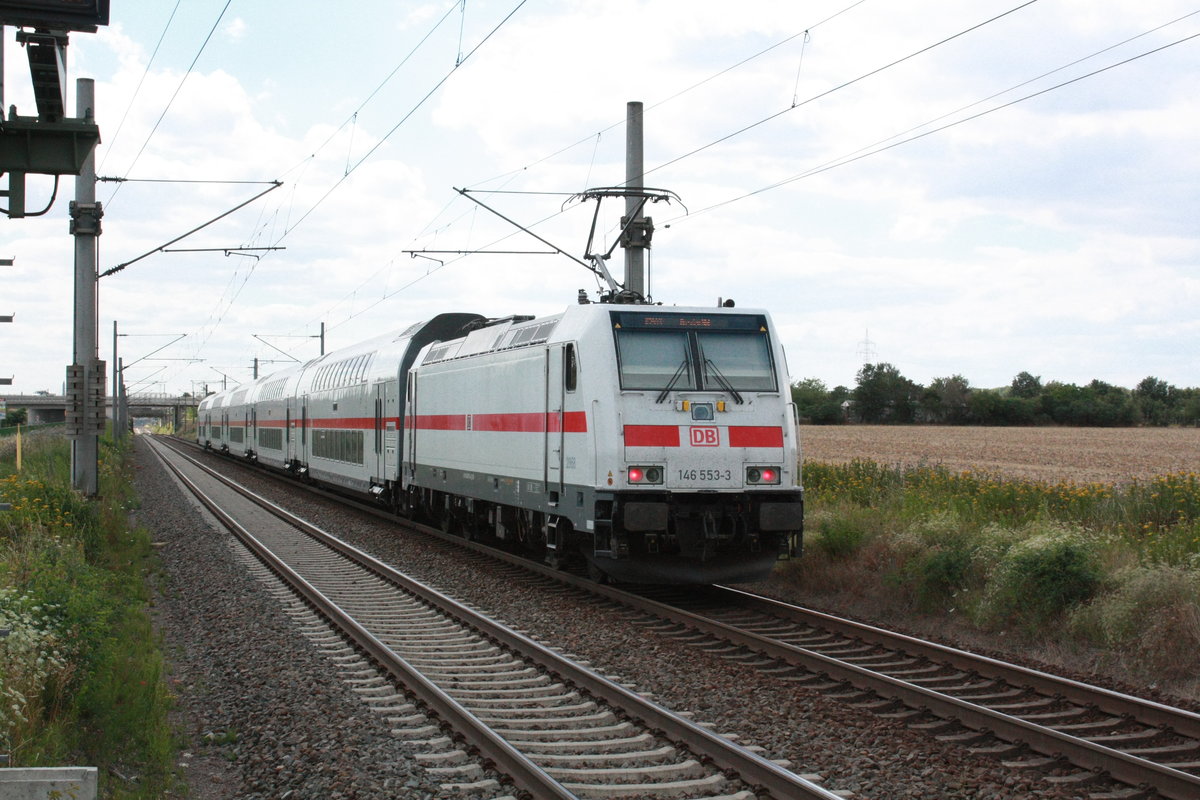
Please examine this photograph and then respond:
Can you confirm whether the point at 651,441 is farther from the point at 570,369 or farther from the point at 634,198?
the point at 634,198

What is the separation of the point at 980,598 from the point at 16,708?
8.82 metres

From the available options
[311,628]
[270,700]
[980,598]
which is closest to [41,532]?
[311,628]

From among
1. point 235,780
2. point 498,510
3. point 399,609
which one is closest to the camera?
point 235,780

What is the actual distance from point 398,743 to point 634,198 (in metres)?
12.2

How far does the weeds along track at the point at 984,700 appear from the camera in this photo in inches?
249

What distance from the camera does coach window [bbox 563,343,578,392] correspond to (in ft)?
40.4

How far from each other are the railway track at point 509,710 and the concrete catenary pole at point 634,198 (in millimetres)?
7156

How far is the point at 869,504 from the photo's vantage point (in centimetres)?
1622

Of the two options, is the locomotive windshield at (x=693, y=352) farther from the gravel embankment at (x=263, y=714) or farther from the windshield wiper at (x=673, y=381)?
the gravel embankment at (x=263, y=714)

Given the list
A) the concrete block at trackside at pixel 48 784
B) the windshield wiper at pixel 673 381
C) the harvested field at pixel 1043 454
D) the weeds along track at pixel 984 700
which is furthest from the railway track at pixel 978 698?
the harvested field at pixel 1043 454

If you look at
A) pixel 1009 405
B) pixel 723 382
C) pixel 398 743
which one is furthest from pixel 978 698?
pixel 1009 405

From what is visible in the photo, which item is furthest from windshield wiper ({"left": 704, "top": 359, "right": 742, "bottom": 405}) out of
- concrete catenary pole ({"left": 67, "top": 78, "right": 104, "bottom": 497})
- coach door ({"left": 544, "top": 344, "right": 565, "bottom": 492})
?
concrete catenary pole ({"left": 67, "top": 78, "right": 104, "bottom": 497})

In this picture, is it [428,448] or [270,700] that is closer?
[270,700]

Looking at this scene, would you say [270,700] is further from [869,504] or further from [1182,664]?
[869,504]
